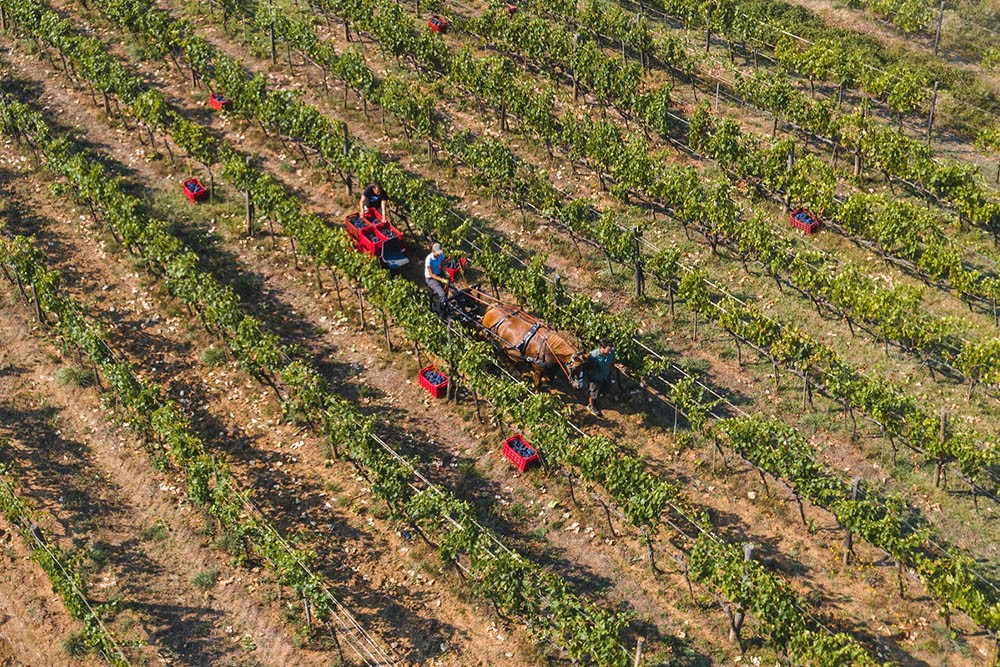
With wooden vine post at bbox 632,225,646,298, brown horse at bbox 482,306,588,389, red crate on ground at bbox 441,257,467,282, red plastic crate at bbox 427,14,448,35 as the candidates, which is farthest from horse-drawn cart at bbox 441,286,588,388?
red plastic crate at bbox 427,14,448,35

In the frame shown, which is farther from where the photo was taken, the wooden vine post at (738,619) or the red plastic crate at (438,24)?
the red plastic crate at (438,24)

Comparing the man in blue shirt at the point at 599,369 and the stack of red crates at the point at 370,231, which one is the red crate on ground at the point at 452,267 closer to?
the stack of red crates at the point at 370,231

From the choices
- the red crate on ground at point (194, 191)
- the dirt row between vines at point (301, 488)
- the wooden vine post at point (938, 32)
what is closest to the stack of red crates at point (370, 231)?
the dirt row between vines at point (301, 488)

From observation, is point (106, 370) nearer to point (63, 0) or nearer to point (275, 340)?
point (275, 340)

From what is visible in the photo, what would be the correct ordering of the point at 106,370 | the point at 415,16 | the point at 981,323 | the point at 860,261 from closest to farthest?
1. the point at 106,370
2. the point at 981,323
3. the point at 860,261
4. the point at 415,16

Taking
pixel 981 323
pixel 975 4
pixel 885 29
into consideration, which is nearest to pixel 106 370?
pixel 981 323
